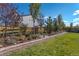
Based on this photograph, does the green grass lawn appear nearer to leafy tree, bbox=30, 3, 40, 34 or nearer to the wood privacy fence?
the wood privacy fence

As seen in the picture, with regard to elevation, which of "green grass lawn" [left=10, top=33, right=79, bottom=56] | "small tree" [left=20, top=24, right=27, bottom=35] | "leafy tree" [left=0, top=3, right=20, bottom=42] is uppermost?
"leafy tree" [left=0, top=3, right=20, bottom=42]

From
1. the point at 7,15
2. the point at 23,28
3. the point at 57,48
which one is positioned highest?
the point at 7,15

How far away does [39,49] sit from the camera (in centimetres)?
196

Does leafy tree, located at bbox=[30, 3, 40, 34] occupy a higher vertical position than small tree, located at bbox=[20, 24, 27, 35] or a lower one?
higher

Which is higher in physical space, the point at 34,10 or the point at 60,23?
the point at 34,10

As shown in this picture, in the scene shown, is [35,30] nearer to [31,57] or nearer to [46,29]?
[46,29]

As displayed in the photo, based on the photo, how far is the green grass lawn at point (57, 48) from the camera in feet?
6.38

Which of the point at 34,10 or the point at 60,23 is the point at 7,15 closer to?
the point at 34,10

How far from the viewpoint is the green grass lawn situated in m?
1.94

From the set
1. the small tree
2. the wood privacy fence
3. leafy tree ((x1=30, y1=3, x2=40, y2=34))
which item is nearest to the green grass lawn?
the wood privacy fence

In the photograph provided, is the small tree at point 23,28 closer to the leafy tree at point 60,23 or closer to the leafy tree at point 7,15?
the leafy tree at point 7,15

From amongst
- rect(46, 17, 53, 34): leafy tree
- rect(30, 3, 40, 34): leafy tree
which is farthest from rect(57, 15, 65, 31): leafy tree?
rect(30, 3, 40, 34): leafy tree

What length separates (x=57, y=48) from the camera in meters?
1.96

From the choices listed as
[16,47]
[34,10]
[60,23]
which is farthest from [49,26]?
[16,47]
